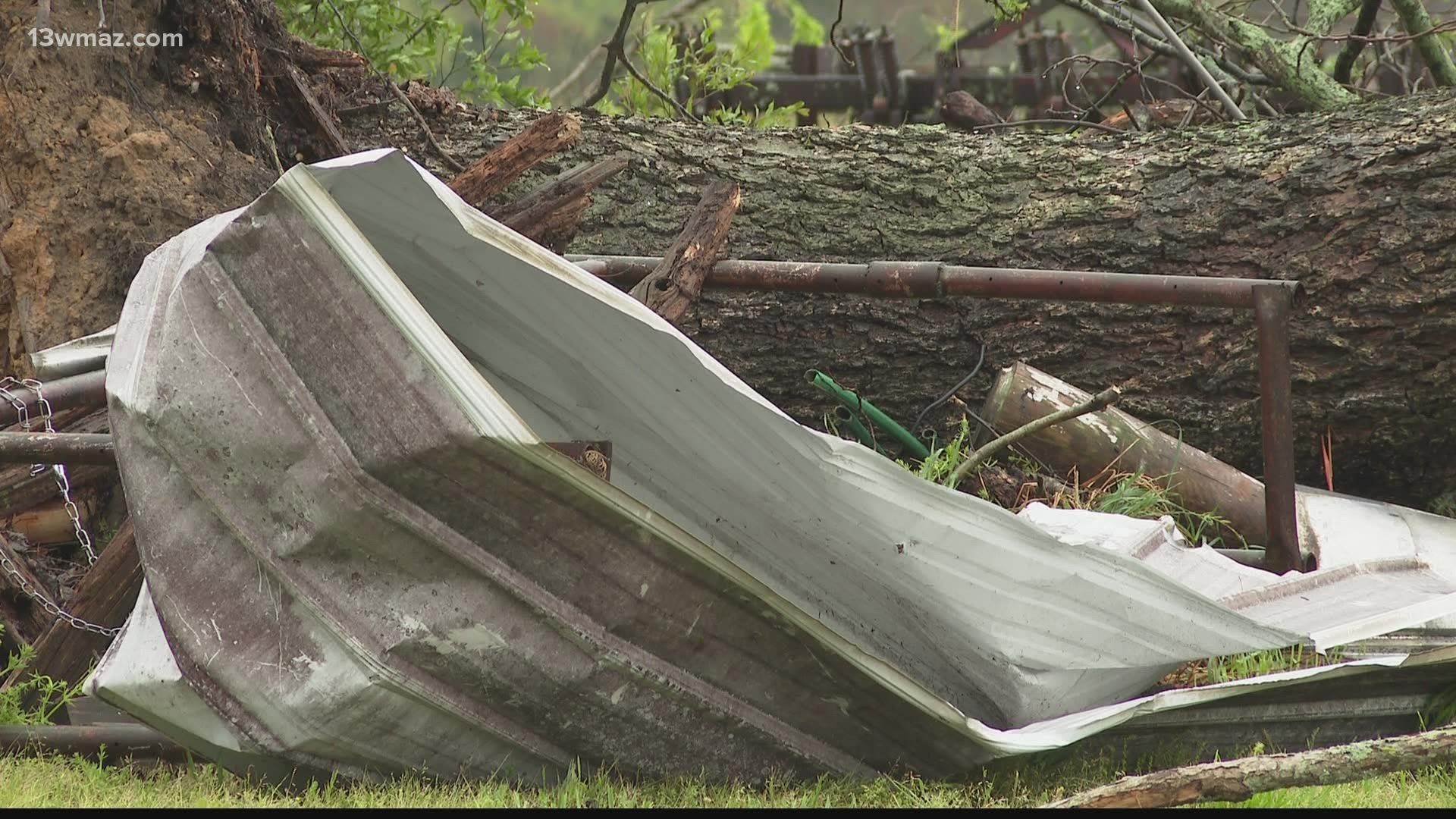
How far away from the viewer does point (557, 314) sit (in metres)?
2.19

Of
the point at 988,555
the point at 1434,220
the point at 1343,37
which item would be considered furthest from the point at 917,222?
the point at 988,555

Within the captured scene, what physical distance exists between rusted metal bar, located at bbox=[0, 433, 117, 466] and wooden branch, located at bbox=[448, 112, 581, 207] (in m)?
1.44

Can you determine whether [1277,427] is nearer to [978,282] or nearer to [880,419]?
[978,282]

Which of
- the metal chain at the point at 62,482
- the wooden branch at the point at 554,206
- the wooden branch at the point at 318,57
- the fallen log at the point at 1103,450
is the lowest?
the fallen log at the point at 1103,450

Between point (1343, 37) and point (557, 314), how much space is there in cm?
397

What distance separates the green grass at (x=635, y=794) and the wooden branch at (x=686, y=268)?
145 cm

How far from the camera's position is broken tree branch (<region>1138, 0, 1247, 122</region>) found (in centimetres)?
517

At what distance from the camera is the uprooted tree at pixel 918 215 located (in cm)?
366

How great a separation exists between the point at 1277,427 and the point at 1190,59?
307cm

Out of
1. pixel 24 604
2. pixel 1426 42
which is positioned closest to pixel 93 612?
pixel 24 604

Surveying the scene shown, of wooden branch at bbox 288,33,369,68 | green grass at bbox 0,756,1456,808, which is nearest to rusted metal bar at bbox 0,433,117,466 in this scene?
green grass at bbox 0,756,1456,808

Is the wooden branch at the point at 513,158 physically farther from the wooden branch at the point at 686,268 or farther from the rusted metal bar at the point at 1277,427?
the rusted metal bar at the point at 1277,427

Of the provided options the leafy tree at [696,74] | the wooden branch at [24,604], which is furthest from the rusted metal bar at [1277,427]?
the leafy tree at [696,74]

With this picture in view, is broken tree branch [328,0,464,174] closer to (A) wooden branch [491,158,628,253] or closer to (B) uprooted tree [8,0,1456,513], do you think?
(B) uprooted tree [8,0,1456,513]
